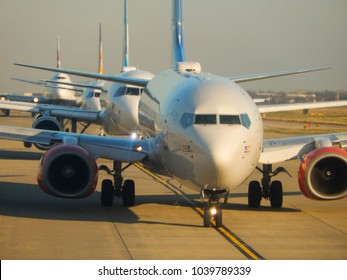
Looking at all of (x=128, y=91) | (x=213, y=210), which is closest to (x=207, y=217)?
(x=213, y=210)

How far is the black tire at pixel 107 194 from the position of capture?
1001 inches

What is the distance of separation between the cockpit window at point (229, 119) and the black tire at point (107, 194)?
214 inches

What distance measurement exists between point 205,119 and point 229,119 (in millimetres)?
549

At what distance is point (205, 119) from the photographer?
2111 cm

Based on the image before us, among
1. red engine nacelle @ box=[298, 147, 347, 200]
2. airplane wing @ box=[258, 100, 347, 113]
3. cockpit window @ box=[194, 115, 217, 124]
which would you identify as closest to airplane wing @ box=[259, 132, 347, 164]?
red engine nacelle @ box=[298, 147, 347, 200]

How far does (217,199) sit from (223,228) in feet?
2.59

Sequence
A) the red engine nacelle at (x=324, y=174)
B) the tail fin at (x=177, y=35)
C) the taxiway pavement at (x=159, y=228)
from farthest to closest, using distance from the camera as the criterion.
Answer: the tail fin at (x=177, y=35)
the red engine nacelle at (x=324, y=174)
the taxiway pavement at (x=159, y=228)

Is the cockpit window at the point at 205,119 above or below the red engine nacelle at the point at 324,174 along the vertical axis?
above

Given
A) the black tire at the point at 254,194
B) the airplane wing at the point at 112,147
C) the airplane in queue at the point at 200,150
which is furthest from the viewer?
the black tire at the point at 254,194

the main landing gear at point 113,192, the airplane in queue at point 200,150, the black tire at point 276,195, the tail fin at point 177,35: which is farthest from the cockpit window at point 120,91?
the black tire at point 276,195

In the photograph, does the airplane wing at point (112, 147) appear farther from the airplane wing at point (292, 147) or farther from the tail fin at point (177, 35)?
the tail fin at point (177, 35)

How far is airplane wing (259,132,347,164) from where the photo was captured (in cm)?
2486

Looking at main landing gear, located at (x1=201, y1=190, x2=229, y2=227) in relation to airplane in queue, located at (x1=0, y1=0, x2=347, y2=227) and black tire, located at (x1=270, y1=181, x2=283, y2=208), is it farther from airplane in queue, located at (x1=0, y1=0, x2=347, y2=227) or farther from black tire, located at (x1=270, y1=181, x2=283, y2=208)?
black tire, located at (x1=270, y1=181, x2=283, y2=208)

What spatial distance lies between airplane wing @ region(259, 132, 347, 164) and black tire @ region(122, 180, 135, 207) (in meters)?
3.64
